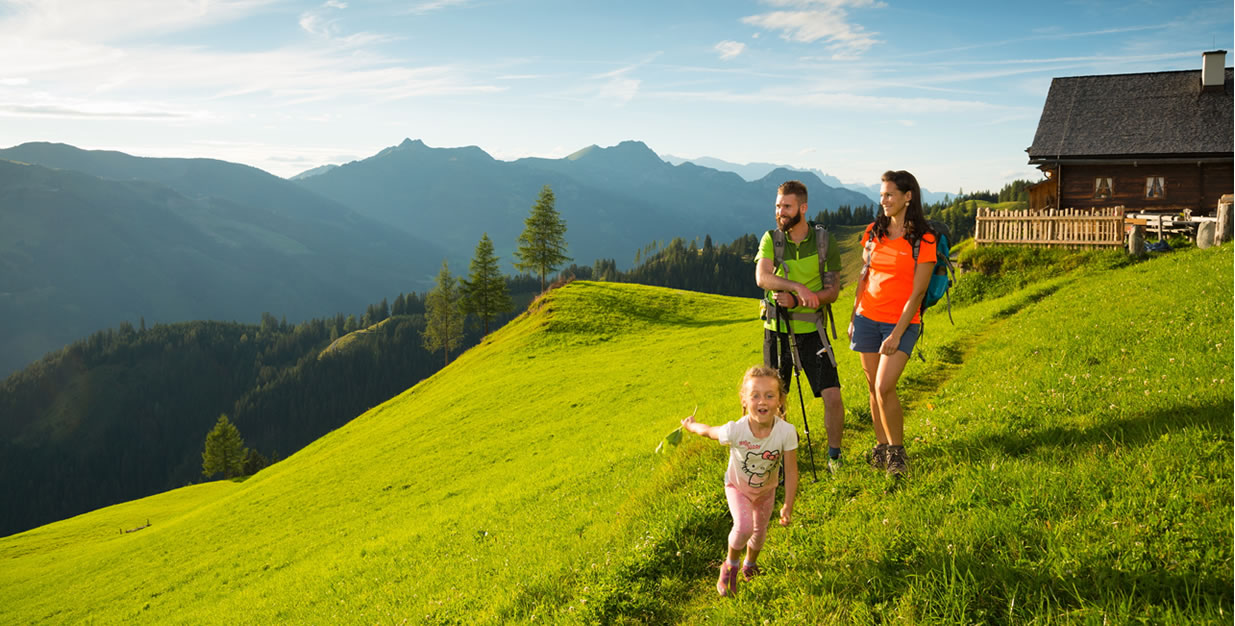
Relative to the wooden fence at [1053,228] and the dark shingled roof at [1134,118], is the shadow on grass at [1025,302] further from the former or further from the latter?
the dark shingled roof at [1134,118]

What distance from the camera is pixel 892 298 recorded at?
7.19 meters

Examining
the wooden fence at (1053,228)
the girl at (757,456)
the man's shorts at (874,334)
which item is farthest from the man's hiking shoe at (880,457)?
the wooden fence at (1053,228)

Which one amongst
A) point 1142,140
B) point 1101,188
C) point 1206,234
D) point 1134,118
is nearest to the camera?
point 1206,234

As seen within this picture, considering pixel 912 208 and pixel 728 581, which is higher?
pixel 912 208

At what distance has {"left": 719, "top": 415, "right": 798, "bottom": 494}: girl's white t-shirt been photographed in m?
5.56

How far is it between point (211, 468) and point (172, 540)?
278 ft

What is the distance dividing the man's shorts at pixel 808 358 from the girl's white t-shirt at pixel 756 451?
2286 millimetres

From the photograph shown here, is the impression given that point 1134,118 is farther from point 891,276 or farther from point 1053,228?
point 891,276

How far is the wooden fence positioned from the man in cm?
2434

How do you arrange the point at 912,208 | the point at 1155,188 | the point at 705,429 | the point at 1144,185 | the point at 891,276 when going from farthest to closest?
1. the point at 1144,185
2. the point at 1155,188
3. the point at 891,276
4. the point at 912,208
5. the point at 705,429

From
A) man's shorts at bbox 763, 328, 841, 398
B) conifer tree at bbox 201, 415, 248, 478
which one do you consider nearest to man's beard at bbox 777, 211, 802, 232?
man's shorts at bbox 763, 328, 841, 398

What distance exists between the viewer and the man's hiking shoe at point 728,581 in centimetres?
595

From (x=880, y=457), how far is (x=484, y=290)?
2976 inches

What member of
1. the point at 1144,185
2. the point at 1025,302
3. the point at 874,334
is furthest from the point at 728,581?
the point at 1144,185
